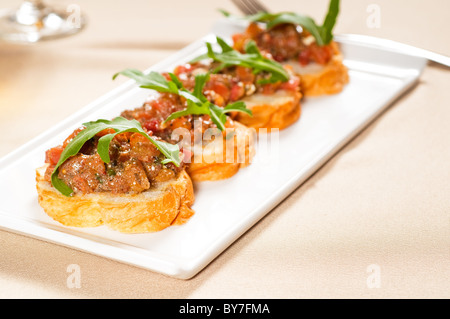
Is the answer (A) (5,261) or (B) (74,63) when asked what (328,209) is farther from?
(B) (74,63)

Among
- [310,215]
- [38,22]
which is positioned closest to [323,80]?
[310,215]

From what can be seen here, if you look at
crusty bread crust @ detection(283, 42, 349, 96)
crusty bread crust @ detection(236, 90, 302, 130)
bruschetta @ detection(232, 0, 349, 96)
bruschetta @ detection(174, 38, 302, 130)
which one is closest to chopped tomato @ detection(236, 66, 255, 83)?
bruschetta @ detection(174, 38, 302, 130)

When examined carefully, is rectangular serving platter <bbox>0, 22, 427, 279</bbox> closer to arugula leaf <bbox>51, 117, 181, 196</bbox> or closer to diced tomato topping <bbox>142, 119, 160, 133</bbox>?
arugula leaf <bbox>51, 117, 181, 196</bbox>

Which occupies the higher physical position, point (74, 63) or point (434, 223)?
point (74, 63)

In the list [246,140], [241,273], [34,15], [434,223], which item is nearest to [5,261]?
[241,273]

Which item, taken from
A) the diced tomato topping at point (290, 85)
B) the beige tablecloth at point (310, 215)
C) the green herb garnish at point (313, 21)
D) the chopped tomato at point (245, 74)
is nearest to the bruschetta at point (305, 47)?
the green herb garnish at point (313, 21)
